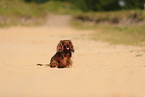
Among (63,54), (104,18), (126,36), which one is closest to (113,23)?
(104,18)

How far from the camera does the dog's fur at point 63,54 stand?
596 centimetres

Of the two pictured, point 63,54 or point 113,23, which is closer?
point 63,54

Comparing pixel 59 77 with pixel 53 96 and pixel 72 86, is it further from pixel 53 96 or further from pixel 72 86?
pixel 53 96

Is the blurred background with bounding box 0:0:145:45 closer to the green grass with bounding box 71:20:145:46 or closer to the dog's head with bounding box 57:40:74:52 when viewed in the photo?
the green grass with bounding box 71:20:145:46

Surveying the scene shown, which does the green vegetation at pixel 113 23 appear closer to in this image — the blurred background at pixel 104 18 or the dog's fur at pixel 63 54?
the blurred background at pixel 104 18

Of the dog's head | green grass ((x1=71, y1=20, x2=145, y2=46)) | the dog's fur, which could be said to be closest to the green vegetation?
green grass ((x1=71, y1=20, x2=145, y2=46))

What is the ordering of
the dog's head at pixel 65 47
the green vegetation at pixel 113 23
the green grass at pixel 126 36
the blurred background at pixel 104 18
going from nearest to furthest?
the dog's head at pixel 65 47 < the green grass at pixel 126 36 < the green vegetation at pixel 113 23 < the blurred background at pixel 104 18

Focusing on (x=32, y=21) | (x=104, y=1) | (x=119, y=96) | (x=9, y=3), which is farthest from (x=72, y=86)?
(x=104, y=1)

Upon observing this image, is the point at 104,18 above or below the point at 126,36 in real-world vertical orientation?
above

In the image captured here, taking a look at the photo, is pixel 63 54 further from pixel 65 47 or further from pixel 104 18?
pixel 104 18

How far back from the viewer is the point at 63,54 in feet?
19.8

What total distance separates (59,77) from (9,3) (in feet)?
122

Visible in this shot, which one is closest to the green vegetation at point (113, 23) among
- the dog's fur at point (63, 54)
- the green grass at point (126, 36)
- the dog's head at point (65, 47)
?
the green grass at point (126, 36)

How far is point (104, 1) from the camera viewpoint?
148 ft
